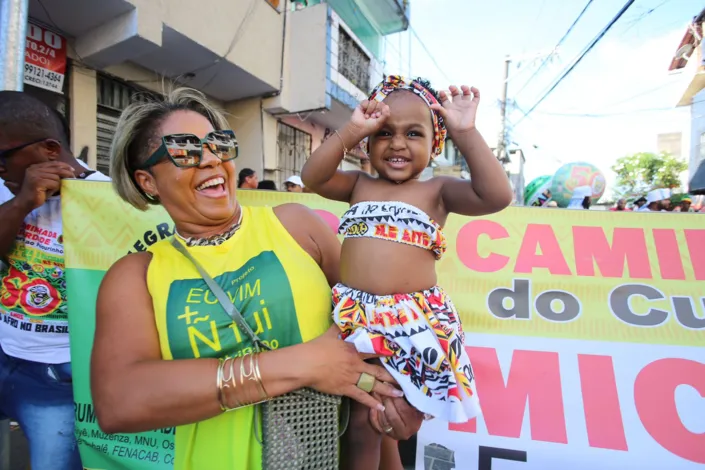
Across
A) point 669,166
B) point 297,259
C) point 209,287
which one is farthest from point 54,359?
point 669,166

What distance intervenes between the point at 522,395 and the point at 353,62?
1090 cm

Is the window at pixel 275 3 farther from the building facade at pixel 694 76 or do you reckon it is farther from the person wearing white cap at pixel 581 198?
the building facade at pixel 694 76

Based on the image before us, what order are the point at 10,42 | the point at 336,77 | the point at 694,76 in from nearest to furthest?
1. the point at 10,42
2. the point at 336,77
3. the point at 694,76

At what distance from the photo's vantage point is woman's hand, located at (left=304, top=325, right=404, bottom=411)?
3.83 ft

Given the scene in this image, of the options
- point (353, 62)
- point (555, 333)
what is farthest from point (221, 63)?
point (555, 333)

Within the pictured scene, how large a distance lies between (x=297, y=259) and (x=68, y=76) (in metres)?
6.40

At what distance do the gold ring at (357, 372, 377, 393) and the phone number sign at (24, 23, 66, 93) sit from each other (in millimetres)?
6175

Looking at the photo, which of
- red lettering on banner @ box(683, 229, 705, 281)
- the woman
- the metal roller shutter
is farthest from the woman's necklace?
the metal roller shutter

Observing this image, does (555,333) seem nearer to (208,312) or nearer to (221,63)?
(208,312)

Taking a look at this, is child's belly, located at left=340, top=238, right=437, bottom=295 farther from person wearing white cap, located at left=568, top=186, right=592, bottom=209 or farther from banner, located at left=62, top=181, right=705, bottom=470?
person wearing white cap, located at left=568, top=186, right=592, bottom=209

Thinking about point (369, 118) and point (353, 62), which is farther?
point (353, 62)

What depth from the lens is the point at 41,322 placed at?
176cm

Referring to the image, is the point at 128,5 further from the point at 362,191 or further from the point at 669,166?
the point at 669,166

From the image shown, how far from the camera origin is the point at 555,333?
1.93 metres
